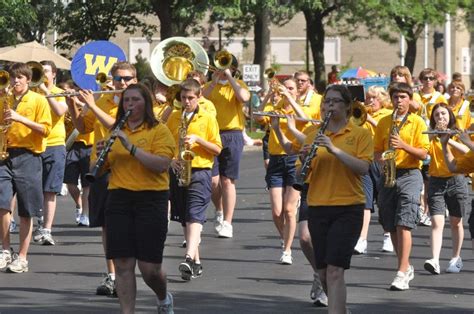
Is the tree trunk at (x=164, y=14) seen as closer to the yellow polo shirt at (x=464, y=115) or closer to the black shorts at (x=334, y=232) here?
the yellow polo shirt at (x=464, y=115)

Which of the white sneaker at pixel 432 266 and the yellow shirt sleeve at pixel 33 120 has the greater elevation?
the yellow shirt sleeve at pixel 33 120

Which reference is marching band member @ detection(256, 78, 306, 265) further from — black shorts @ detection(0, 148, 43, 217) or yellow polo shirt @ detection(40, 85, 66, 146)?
yellow polo shirt @ detection(40, 85, 66, 146)

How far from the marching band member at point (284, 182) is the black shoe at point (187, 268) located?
1.39 m

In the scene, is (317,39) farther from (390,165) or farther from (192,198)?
(390,165)

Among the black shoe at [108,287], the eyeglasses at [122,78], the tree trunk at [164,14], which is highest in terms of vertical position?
the tree trunk at [164,14]

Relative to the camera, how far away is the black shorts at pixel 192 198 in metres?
11.8

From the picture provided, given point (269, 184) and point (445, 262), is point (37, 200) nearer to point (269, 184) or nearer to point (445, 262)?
point (269, 184)

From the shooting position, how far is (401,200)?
37.7 ft

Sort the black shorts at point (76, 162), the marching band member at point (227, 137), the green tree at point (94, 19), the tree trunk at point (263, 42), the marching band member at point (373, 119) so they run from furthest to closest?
the tree trunk at point (263, 42) → the green tree at point (94, 19) → the black shorts at point (76, 162) → the marching band member at point (227, 137) → the marching band member at point (373, 119)

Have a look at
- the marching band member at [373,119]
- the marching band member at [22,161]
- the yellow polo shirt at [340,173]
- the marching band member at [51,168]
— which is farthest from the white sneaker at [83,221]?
the yellow polo shirt at [340,173]

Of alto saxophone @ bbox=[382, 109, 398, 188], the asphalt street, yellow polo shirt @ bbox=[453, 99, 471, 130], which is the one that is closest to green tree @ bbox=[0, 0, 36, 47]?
the asphalt street

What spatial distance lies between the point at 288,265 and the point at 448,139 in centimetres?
284

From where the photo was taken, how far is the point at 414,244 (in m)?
14.6

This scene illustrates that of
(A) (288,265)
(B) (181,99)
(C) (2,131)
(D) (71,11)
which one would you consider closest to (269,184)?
(A) (288,265)
